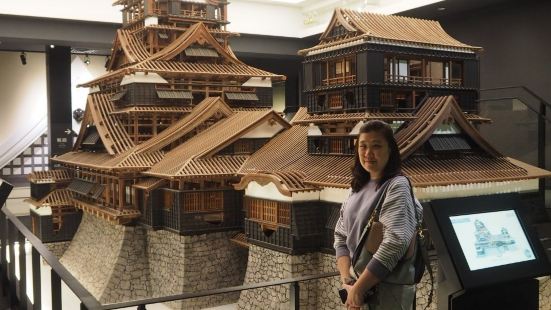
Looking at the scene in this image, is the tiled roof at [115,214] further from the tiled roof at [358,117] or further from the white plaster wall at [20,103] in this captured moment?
the white plaster wall at [20,103]

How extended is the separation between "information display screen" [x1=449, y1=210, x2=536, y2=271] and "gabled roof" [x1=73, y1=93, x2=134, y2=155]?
42.2ft

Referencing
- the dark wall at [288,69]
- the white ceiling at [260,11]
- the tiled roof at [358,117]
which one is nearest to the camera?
the tiled roof at [358,117]

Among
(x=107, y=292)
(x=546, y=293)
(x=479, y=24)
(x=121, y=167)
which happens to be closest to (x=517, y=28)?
(x=479, y=24)

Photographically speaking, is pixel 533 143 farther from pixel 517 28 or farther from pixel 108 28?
pixel 108 28

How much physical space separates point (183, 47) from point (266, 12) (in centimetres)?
549

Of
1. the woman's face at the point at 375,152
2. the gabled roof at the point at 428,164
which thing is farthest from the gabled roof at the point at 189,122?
the woman's face at the point at 375,152

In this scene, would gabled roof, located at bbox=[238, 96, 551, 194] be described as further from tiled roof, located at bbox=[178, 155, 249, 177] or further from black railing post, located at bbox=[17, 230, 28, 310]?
black railing post, located at bbox=[17, 230, 28, 310]

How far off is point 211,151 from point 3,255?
829cm

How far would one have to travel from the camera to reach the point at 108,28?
19672mm

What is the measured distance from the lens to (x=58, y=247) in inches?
730

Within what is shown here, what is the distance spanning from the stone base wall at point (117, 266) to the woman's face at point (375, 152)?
1270cm

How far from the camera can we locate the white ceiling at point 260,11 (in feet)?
57.0

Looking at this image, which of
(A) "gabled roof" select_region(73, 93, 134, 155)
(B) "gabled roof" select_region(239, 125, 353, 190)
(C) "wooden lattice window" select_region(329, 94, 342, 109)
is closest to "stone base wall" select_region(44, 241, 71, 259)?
(A) "gabled roof" select_region(73, 93, 134, 155)

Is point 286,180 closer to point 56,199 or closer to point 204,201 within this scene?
point 204,201
